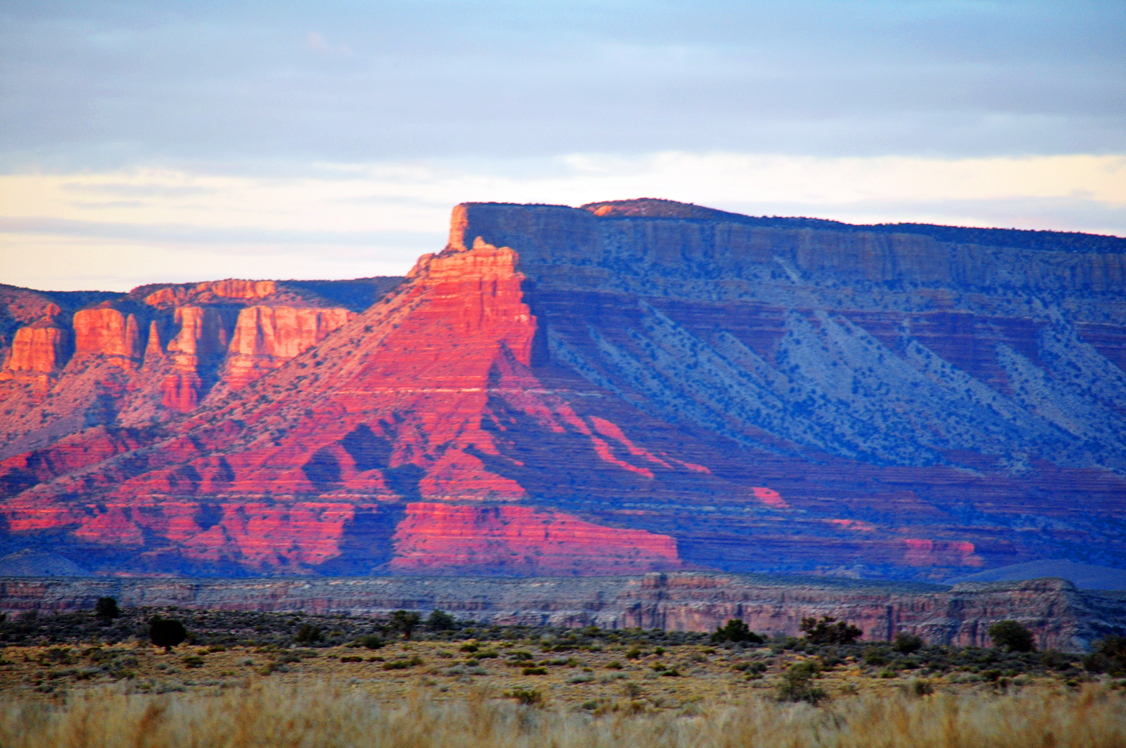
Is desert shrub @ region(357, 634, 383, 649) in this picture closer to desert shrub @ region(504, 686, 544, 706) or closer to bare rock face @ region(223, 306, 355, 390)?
desert shrub @ region(504, 686, 544, 706)

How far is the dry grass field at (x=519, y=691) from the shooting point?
2083cm

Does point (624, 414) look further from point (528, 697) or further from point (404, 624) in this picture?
point (528, 697)

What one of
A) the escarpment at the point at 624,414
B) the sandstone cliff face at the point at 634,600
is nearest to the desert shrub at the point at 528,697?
the sandstone cliff face at the point at 634,600

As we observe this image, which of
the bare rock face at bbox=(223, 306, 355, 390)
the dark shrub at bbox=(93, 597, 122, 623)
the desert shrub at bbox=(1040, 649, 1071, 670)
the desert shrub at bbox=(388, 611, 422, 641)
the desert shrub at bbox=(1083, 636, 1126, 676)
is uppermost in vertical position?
the bare rock face at bbox=(223, 306, 355, 390)

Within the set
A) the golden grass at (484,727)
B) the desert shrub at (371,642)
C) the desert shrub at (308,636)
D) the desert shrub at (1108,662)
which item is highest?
the golden grass at (484,727)

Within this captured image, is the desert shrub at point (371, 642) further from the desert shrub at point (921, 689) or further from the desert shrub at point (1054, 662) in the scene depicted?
the desert shrub at point (1054, 662)

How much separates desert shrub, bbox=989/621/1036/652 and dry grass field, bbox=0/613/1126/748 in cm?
746

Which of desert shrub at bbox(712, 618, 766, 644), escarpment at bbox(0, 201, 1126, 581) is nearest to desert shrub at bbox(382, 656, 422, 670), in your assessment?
desert shrub at bbox(712, 618, 766, 644)

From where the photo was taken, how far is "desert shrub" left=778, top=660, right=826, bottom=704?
29.8 m

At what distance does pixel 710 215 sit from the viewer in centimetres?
18700

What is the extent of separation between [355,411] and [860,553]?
145ft

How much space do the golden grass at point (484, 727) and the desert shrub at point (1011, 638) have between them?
26.8m

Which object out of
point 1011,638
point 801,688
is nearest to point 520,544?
point 1011,638

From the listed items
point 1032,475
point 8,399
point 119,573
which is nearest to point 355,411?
point 119,573
